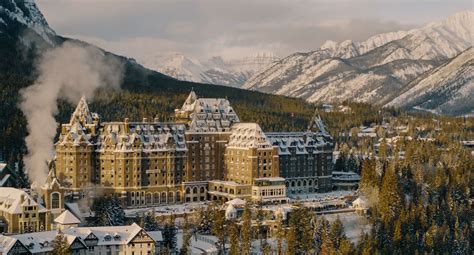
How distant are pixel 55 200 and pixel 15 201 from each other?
243 inches

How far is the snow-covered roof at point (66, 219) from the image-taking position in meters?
103

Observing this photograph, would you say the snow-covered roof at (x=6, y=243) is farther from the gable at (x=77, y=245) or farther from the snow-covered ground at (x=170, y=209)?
the snow-covered ground at (x=170, y=209)

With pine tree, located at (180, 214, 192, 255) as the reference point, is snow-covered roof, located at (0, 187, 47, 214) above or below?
above

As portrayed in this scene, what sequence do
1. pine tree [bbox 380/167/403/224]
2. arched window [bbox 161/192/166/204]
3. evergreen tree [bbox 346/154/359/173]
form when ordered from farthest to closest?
evergreen tree [bbox 346/154/359/173] → arched window [bbox 161/192/166/204] → pine tree [bbox 380/167/403/224]

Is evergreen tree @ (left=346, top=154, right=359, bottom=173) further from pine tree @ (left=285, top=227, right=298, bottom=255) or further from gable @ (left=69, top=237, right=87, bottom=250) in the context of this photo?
gable @ (left=69, top=237, right=87, bottom=250)

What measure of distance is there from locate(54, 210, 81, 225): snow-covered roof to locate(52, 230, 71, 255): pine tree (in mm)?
8993

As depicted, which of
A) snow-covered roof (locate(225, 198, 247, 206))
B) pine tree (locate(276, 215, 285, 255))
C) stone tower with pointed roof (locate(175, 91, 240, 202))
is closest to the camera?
pine tree (locate(276, 215, 285, 255))

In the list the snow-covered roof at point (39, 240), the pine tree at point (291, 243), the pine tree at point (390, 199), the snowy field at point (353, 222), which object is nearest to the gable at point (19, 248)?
the snow-covered roof at point (39, 240)

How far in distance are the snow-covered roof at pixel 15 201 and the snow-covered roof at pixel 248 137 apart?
44.7 metres

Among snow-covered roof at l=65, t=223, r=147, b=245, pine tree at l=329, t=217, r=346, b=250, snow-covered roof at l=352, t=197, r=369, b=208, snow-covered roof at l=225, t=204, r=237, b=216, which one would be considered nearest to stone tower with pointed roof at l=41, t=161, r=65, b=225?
snow-covered roof at l=65, t=223, r=147, b=245

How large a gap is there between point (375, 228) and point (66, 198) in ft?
156

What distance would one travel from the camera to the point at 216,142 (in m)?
148

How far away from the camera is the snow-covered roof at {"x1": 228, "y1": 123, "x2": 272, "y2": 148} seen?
14275 centimetres

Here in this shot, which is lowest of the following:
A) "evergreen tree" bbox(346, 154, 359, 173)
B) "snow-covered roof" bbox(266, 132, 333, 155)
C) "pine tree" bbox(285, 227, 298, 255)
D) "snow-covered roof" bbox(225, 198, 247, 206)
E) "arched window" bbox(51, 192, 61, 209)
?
"pine tree" bbox(285, 227, 298, 255)
